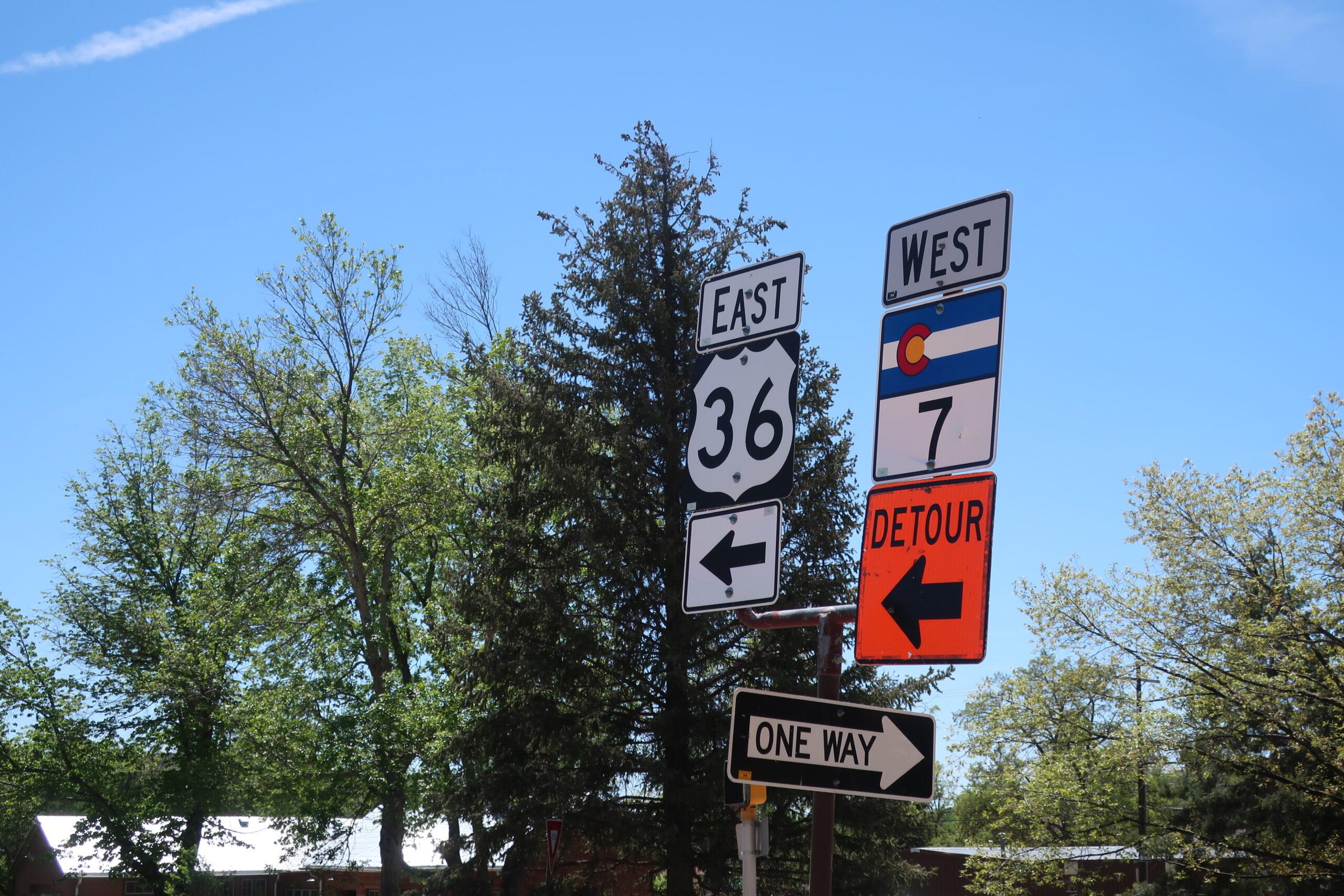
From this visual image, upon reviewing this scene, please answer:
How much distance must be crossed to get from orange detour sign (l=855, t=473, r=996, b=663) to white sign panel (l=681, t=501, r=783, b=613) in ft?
1.57

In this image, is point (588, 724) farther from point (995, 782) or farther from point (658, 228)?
point (995, 782)

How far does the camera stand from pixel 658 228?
2109cm

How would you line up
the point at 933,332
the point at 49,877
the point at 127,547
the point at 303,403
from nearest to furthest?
the point at 933,332, the point at 303,403, the point at 127,547, the point at 49,877

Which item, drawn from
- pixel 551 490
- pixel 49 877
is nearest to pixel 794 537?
pixel 551 490

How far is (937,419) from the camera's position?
16.3ft

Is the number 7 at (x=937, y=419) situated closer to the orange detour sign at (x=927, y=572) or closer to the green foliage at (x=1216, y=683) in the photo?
the orange detour sign at (x=927, y=572)

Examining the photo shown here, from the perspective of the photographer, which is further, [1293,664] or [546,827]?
[1293,664]

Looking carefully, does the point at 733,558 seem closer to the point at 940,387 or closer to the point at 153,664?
the point at 940,387

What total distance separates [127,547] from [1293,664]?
3494 centimetres

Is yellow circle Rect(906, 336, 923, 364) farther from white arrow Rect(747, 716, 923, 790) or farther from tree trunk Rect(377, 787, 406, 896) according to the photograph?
tree trunk Rect(377, 787, 406, 896)

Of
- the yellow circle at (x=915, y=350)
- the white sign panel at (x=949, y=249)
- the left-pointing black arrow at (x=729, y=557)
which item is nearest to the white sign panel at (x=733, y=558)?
the left-pointing black arrow at (x=729, y=557)

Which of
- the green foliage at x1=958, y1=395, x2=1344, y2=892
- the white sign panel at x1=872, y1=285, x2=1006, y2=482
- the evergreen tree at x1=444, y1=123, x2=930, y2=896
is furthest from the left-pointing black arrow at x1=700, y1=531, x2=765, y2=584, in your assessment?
the green foliage at x1=958, y1=395, x2=1344, y2=892

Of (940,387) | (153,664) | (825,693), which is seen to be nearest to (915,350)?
(940,387)

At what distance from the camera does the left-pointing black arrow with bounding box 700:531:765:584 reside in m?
5.38
